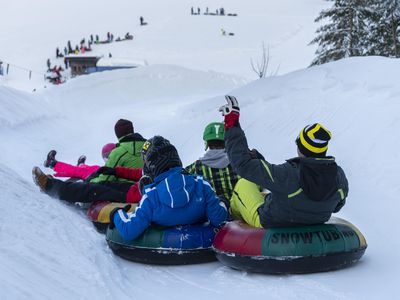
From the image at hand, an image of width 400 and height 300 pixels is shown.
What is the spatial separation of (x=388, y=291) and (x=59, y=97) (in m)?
20.2

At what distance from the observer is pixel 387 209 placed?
6.65m

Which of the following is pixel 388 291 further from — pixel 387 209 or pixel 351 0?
pixel 351 0

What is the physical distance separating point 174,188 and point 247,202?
652 millimetres

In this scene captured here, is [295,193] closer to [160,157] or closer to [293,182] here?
[293,182]

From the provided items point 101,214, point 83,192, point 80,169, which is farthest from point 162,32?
point 101,214

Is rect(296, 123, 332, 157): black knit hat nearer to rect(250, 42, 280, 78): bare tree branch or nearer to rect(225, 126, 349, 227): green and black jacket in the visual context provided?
rect(225, 126, 349, 227): green and black jacket

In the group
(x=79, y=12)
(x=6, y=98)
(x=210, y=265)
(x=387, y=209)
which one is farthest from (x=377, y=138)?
(x=79, y=12)

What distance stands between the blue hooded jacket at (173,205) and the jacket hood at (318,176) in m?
0.93

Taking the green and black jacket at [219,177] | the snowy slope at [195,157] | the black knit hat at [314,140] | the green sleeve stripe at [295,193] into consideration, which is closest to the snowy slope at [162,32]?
the snowy slope at [195,157]

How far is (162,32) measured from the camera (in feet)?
182

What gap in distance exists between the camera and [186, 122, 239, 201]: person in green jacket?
18.5ft

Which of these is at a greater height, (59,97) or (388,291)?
(388,291)

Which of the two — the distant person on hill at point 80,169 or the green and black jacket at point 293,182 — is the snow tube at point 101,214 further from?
the green and black jacket at point 293,182

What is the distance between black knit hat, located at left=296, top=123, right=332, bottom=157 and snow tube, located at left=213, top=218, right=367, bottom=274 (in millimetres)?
642
